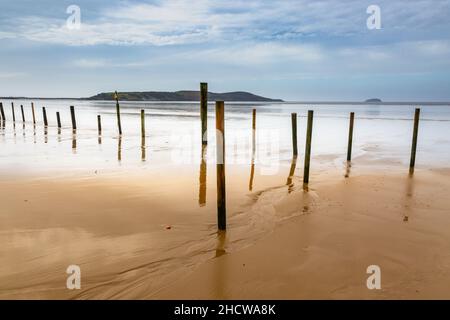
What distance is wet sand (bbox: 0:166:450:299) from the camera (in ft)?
13.7

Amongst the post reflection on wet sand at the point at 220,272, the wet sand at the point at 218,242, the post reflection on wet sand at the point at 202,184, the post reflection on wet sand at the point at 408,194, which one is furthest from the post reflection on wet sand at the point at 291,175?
the post reflection on wet sand at the point at 220,272

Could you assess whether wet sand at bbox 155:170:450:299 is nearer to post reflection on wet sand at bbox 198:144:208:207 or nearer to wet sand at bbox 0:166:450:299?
wet sand at bbox 0:166:450:299

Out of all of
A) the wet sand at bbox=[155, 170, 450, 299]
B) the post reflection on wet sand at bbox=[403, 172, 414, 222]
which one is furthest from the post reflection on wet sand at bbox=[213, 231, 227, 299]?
the post reflection on wet sand at bbox=[403, 172, 414, 222]

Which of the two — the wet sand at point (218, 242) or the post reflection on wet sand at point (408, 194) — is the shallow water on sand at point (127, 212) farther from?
the post reflection on wet sand at point (408, 194)

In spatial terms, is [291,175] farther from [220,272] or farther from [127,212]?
[220,272]

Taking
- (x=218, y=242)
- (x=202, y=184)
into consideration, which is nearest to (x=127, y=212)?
(x=218, y=242)

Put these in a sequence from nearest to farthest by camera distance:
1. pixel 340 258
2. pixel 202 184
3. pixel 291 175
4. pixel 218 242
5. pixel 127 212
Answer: pixel 340 258, pixel 218 242, pixel 127 212, pixel 202 184, pixel 291 175

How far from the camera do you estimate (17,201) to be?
7211mm

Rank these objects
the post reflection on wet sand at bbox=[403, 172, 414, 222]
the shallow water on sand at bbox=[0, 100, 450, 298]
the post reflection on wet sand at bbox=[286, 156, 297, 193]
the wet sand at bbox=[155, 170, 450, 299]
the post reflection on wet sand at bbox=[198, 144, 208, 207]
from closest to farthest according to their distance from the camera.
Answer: the wet sand at bbox=[155, 170, 450, 299] < the shallow water on sand at bbox=[0, 100, 450, 298] < the post reflection on wet sand at bbox=[403, 172, 414, 222] < the post reflection on wet sand at bbox=[198, 144, 208, 207] < the post reflection on wet sand at bbox=[286, 156, 297, 193]

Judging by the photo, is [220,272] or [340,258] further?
[340,258]

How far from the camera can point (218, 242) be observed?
552 cm

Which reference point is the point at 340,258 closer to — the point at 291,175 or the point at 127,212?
the point at 127,212

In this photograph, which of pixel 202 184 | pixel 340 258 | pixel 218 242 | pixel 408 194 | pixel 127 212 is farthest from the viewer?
pixel 202 184
